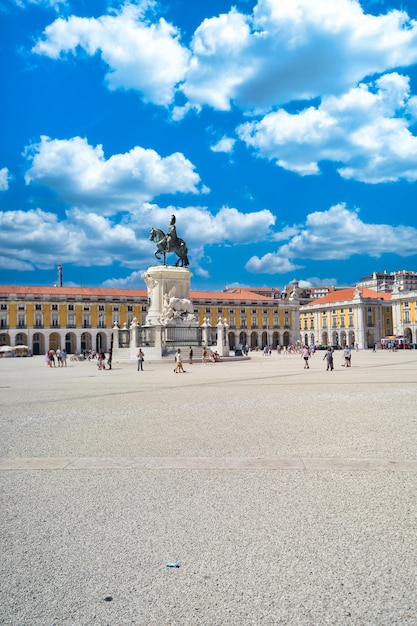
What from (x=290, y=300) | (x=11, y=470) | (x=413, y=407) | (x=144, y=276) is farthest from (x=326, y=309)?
(x=11, y=470)

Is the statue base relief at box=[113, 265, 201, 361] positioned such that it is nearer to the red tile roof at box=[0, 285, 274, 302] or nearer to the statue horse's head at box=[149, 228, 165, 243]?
the statue horse's head at box=[149, 228, 165, 243]

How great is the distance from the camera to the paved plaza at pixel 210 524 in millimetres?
3385

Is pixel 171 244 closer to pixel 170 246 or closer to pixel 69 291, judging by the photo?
pixel 170 246

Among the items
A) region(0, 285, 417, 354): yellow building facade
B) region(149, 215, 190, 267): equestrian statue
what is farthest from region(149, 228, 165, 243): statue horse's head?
region(0, 285, 417, 354): yellow building facade

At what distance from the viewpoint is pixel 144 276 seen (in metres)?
46.1

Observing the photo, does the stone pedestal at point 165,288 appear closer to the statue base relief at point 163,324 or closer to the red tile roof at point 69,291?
the statue base relief at point 163,324

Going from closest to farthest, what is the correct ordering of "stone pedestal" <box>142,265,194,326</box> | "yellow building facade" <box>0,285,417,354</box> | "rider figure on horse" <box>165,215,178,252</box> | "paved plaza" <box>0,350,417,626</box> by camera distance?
"paved plaza" <box>0,350,417,626</box> → "stone pedestal" <box>142,265,194,326</box> → "rider figure on horse" <box>165,215,178,252</box> → "yellow building facade" <box>0,285,417,354</box>

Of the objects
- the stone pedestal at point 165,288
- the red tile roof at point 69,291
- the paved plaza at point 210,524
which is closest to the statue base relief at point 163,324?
the stone pedestal at point 165,288

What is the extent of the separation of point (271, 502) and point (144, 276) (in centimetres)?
4163

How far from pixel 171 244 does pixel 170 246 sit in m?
0.20

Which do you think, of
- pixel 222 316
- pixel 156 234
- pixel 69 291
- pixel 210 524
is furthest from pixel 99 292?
pixel 210 524

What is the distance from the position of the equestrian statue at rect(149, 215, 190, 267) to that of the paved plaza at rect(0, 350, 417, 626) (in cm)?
3754

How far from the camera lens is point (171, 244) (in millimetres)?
46500

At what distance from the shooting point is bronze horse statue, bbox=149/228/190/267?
152 ft
